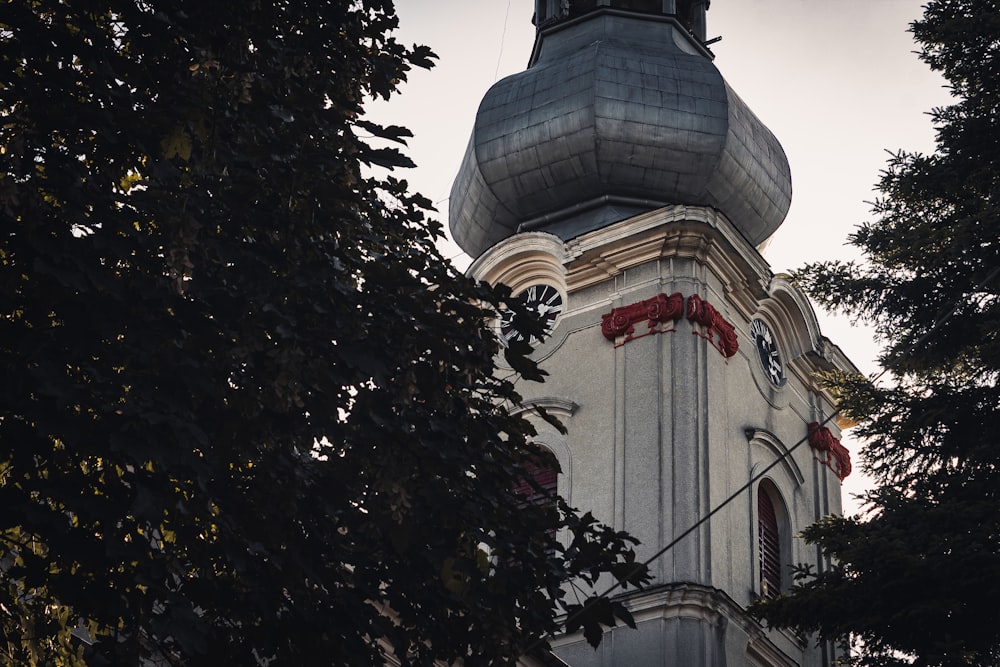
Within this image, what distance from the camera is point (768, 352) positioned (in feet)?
77.4

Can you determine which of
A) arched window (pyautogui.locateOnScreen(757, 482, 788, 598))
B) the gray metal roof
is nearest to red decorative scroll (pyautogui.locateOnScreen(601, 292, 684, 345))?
the gray metal roof

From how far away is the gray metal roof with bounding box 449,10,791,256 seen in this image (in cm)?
2397

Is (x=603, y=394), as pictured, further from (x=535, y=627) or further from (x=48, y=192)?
(x=48, y=192)

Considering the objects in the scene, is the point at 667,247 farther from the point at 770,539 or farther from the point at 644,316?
the point at 770,539

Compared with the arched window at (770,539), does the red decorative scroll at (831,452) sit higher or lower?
higher

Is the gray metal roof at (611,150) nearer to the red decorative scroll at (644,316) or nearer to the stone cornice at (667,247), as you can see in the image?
the stone cornice at (667,247)

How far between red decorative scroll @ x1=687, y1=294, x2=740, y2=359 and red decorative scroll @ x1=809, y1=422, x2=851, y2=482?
226 centimetres

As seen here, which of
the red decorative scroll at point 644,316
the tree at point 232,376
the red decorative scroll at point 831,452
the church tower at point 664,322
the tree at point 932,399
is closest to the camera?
the tree at point 232,376

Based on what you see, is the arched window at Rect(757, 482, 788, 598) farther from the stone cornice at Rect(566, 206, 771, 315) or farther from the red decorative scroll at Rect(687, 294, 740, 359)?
the stone cornice at Rect(566, 206, 771, 315)

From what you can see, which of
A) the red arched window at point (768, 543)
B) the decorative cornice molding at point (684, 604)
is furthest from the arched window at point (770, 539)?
the decorative cornice molding at point (684, 604)

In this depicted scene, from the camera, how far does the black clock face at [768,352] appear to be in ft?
76.6

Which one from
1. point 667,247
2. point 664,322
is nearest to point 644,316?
point 664,322

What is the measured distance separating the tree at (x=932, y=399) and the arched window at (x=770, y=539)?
7.21m

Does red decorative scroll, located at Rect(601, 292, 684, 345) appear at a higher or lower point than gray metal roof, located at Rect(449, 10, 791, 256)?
lower
